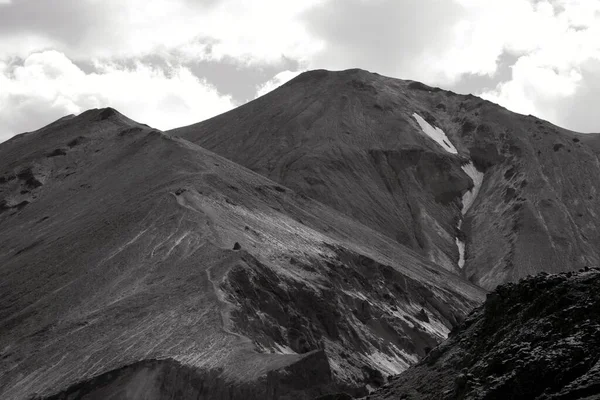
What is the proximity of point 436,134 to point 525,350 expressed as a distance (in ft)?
484

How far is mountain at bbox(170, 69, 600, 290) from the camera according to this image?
463 ft

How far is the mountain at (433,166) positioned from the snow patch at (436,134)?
325 mm

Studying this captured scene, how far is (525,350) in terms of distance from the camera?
28469mm

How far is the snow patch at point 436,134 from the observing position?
559 ft

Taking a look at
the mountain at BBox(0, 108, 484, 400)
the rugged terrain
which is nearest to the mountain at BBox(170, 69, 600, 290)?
the rugged terrain

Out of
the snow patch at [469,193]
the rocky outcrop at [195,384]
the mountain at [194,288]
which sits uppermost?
the snow patch at [469,193]

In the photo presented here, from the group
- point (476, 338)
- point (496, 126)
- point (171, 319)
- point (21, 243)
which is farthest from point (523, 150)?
point (476, 338)

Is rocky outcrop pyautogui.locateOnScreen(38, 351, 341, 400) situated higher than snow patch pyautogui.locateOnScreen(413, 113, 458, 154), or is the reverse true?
snow patch pyautogui.locateOnScreen(413, 113, 458, 154)

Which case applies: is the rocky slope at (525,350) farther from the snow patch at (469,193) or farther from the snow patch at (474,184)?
the snow patch at (474,184)

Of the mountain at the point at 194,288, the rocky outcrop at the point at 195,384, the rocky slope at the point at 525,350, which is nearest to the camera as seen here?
the rocky slope at the point at 525,350

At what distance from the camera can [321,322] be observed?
87.2m

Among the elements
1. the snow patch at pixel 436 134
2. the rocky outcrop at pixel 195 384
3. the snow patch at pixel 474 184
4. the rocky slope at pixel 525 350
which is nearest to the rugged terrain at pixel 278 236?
the rocky outcrop at pixel 195 384

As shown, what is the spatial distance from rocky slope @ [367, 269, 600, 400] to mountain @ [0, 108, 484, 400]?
30.9m

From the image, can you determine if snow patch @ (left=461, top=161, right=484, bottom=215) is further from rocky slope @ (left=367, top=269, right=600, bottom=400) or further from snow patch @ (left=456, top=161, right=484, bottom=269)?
rocky slope @ (left=367, top=269, right=600, bottom=400)
